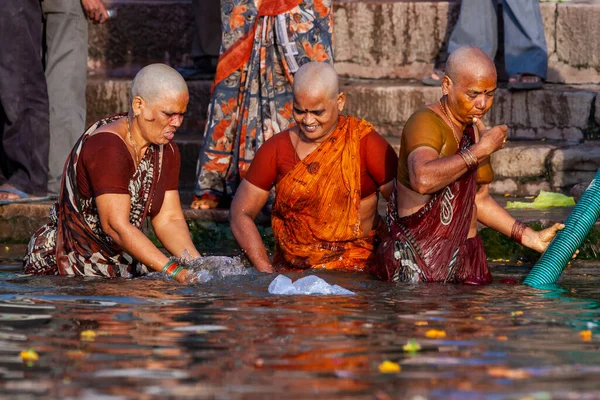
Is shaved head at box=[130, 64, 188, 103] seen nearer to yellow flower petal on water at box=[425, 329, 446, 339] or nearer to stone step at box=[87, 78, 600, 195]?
yellow flower petal on water at box=[425, 329, 446, 339]

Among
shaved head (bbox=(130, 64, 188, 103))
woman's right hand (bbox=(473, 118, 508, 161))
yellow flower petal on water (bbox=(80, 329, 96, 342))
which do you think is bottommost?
yellow flower petal on water (bbox=(80, 329, 96, 342))

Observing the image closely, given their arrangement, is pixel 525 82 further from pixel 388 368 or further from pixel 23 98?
pixel 388 368

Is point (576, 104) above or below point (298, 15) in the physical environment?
below

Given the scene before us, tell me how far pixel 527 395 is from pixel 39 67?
218 inches

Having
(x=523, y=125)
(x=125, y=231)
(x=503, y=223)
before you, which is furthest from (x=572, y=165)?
(x=125, y=231)

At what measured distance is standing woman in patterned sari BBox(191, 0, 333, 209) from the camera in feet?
26.3

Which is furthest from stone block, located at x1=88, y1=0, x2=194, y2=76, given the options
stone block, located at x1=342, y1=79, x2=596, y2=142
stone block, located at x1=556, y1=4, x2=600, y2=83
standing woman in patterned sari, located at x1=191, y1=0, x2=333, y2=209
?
stone block, located at x1=556, y1=4, x2=600, y2=83

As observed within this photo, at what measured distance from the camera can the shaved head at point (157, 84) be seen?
6336mm

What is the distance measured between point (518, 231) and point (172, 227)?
193 cm

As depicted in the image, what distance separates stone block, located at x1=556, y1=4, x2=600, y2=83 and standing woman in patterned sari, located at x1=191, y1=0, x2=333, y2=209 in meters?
2.07

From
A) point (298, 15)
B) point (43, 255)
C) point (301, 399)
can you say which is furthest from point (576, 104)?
point (301, 399)

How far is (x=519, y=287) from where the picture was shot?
6.46 meters

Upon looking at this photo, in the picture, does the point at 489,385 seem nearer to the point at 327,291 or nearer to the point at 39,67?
the point at 327,291

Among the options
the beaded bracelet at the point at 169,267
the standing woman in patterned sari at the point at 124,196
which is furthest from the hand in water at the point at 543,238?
the beaded bracelet at the point at 169,267
